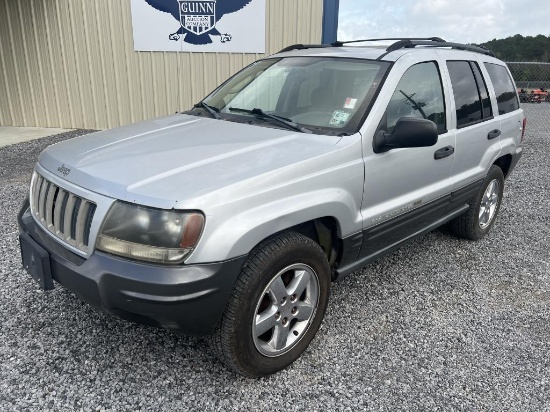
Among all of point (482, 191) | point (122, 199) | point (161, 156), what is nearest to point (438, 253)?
point (482, 191)

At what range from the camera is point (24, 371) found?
8.28 ft

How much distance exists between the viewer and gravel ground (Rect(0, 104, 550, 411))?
7.88 feet

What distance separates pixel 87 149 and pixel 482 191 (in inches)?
134

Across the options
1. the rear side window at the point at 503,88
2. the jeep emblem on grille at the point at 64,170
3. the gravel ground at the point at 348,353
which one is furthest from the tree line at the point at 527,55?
the jeep emblem on grille at the point at 64,170

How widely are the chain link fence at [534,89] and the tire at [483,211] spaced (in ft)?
30.0

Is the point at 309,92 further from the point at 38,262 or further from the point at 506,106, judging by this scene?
the point at 506,106

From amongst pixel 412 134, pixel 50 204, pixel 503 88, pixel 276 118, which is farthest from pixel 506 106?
pixel 50 204

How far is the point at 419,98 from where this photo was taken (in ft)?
10.9

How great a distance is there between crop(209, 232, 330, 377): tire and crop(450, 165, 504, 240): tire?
2.19 m

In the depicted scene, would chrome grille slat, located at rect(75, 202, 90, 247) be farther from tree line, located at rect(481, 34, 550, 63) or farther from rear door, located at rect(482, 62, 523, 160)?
tree line, located at rect(481, 34, 550, 63)

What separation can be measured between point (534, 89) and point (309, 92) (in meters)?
19.2

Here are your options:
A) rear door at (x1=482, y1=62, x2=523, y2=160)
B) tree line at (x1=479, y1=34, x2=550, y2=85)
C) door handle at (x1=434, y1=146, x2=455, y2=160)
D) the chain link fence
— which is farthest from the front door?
tree line at (x1=479, y1=34, x2=550, y2=85)

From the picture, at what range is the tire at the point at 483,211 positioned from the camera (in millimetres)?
4297

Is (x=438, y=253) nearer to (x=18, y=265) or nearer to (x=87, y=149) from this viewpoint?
(x=87, y=149)
